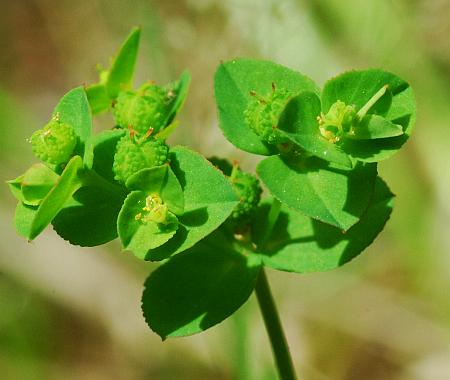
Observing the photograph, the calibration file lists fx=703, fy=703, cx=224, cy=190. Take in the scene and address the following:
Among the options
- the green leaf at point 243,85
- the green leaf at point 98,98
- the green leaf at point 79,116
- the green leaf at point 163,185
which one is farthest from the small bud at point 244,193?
the green leaf at point 98,98

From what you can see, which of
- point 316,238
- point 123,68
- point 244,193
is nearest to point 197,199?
point 244,193

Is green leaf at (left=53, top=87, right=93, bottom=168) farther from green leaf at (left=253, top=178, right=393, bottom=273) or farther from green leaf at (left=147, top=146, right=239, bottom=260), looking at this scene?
green leaf at (left=253, top=178, right=393, bottom=273)

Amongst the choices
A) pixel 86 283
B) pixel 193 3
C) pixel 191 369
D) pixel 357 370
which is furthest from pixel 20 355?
pixel 193 3

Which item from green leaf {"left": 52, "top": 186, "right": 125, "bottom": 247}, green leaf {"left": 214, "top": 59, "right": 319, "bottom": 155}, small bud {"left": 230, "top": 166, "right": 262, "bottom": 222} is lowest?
green leaf {"left": 52, "top": 186, "right": 125, "bottom": 247}

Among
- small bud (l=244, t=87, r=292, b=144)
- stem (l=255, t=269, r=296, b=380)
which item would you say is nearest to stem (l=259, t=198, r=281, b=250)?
stem (l=255, t=269, r=296, b=380)

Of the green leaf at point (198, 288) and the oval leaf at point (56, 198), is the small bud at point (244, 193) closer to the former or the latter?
the green leaf at point (198, 288)

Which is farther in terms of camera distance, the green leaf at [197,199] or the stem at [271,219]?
the stem at [271,219]

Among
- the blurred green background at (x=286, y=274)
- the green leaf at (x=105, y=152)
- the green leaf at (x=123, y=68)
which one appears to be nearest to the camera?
the green leaf at (x=105, y=152)
